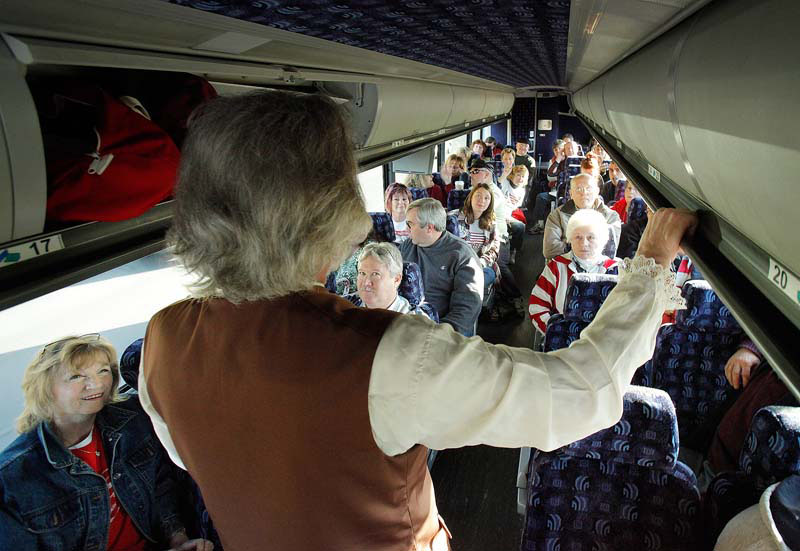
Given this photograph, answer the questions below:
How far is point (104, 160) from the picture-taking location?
96 cm

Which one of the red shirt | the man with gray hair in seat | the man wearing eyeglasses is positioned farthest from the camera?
the man wearing eyeglasses

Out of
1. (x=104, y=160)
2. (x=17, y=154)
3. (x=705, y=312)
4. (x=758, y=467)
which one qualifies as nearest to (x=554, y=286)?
(x=705, y=312)

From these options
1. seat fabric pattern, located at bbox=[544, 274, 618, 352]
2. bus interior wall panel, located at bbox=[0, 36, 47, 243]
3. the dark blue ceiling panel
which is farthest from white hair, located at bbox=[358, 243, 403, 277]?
bus interior wall panel, located at bbox=[0, 36, 47, 243]

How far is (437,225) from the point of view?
12.3ft

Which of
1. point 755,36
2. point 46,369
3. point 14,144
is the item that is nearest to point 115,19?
point 14,144

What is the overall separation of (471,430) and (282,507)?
15.0 inches

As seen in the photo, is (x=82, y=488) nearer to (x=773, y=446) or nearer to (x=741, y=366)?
(x=773, y=446)

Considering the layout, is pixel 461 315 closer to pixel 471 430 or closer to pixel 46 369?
pixel 46 369

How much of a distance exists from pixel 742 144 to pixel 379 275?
7.13ft

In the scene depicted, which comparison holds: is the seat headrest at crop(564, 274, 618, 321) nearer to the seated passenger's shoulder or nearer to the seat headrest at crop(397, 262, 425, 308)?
the seat headrest at crop(397, 262, 425, 308)

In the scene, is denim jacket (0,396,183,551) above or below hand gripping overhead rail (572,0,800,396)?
below

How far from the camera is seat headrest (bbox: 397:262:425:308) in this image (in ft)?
10.5

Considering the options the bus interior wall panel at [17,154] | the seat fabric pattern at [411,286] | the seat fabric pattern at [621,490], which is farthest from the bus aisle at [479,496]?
the bus interior wall panel at [17,154]

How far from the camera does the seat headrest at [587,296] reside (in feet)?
8.54
